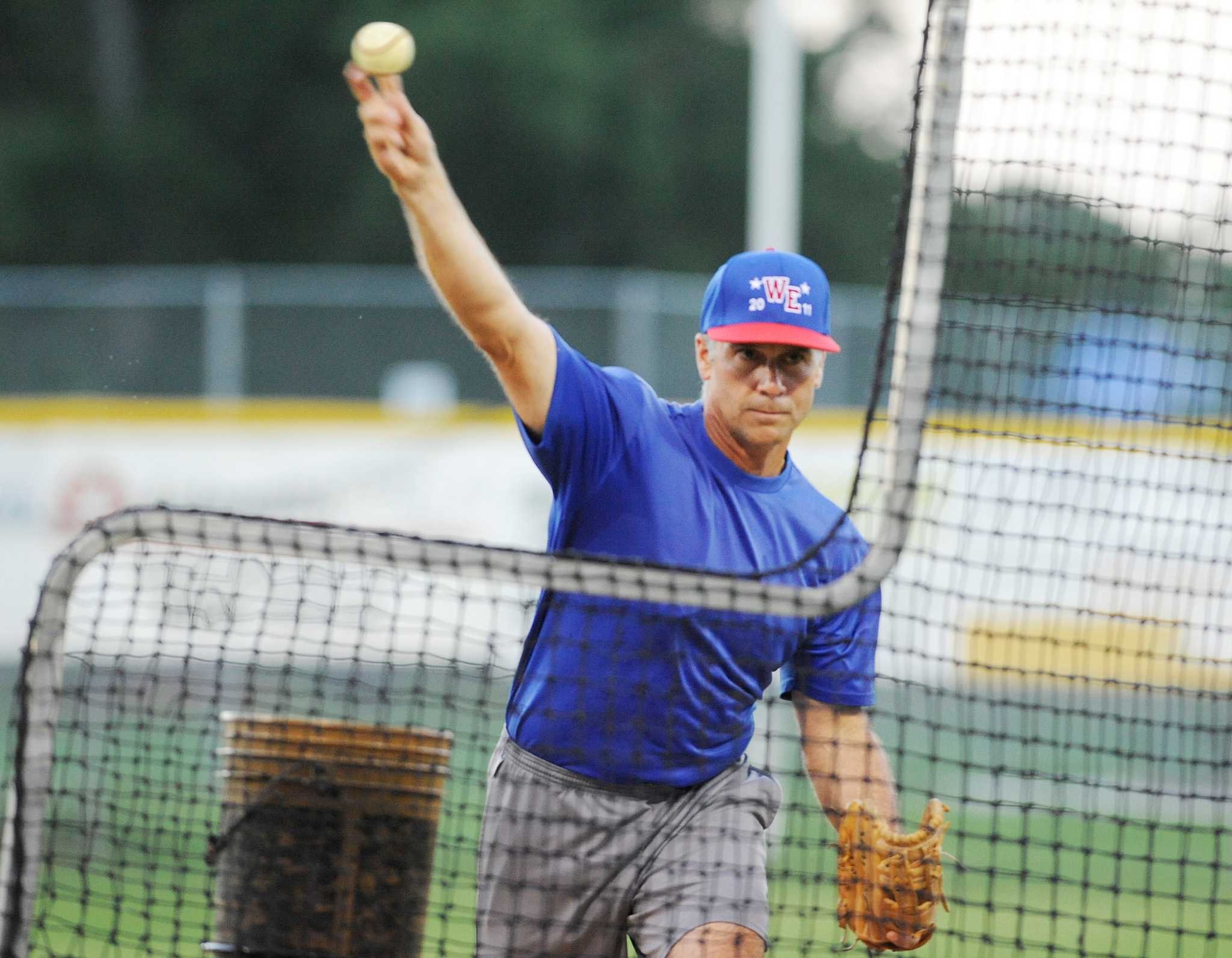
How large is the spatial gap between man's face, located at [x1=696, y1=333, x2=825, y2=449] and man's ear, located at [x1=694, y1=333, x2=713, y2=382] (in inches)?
1.8

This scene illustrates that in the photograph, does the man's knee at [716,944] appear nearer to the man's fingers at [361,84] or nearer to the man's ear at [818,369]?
the man's ear at [818,369]

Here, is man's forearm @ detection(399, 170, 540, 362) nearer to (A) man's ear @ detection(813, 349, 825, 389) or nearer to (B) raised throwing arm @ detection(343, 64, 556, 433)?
(B) raised throwing arm @ detection(343, 64, 556, 433)

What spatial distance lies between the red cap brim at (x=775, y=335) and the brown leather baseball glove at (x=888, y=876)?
43.6 inches

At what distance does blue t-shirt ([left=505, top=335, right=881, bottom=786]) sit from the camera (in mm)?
3982

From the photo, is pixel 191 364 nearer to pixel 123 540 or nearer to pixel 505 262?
pixel 123 540

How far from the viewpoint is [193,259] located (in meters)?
29.5

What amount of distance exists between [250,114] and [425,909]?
94.4 feet

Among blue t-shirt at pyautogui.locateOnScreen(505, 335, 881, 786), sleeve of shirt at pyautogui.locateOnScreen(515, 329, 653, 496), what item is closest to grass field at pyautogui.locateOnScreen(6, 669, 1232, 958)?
blue t-shirt at pyautogui.locateOnScreen(505, 335, 881, 786)

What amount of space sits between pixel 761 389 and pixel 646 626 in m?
0.65

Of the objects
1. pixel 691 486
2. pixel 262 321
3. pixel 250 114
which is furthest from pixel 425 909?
pixel 250 114

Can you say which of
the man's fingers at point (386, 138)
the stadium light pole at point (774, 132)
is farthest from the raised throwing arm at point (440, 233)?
the stadium light pole at point (774, 132)

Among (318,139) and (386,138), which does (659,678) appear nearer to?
(386,138)

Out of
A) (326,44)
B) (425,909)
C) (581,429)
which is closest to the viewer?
(581,429)

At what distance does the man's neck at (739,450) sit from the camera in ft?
13.8
